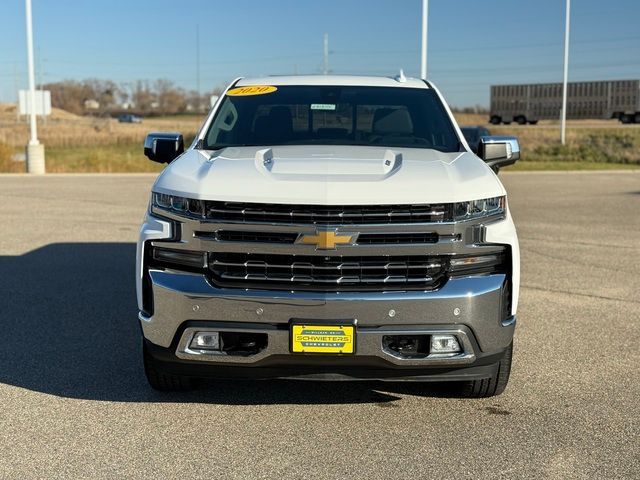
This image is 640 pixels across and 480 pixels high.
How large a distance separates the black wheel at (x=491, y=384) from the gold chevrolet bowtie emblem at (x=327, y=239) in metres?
1.20

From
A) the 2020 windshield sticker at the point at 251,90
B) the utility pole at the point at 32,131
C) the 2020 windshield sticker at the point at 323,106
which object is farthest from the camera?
the utility pole at the point at 32,131

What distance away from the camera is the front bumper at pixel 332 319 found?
4.13 meters

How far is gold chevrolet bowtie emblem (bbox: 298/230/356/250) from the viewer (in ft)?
13.6

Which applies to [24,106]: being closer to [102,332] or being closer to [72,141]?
[72,141]

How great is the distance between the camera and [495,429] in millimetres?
4438

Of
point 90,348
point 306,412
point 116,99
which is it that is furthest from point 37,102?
point 116,99

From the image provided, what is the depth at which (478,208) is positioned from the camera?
14.3ft

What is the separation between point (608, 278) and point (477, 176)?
4796 mm

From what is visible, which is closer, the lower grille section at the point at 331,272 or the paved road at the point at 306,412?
the paved road at the point at 306,412

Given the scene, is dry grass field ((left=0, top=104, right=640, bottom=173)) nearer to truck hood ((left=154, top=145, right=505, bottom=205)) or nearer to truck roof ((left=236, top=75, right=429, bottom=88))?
truck roof ((left=236, top=75, right=429, bottom=88))

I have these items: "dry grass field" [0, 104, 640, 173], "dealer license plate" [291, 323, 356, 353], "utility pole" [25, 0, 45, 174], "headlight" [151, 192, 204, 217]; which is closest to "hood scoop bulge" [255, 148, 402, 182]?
"headlight" [151, 192, 204, 217]

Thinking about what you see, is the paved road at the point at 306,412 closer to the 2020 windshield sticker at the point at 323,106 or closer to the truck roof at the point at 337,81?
the 2020 windshield sticker at the point at 323,106

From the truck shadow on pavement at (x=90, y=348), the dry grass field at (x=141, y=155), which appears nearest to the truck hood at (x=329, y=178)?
the truck shadow on pavement at (x=90, y=348)

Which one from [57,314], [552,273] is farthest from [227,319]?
[552,273]
